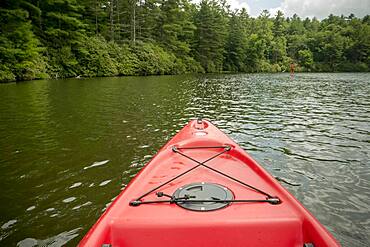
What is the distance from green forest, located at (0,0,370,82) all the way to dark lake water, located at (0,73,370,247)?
13.8 m

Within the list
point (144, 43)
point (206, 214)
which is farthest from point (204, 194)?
point (144, 43)

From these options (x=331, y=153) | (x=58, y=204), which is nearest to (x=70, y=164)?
(x=58, y=204)

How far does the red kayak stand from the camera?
206 cm

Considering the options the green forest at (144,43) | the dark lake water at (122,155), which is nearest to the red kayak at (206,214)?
the dark lake water at (122,155)

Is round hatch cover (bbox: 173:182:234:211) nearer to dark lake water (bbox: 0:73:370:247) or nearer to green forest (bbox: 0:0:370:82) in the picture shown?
dark lake water (bbox: 0:73:370:247)

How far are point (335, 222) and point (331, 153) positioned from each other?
299 cm

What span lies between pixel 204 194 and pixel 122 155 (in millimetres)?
3527

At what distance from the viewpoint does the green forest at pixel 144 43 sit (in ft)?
73.8

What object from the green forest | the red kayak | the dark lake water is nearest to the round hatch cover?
the red kayak

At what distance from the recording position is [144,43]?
126 feet

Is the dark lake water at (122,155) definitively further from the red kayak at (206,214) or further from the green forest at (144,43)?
the green forest at (144,43)

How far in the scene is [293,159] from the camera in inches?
224

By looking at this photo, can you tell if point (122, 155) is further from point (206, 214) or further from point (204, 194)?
point (206, 214)

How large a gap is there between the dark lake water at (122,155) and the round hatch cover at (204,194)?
1.47 m
